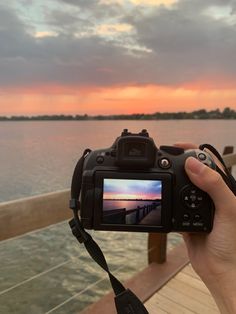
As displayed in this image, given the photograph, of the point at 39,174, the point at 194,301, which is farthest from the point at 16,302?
the point at 39,174

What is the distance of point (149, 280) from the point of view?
2244mm

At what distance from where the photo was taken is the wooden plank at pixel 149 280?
76.0 inches

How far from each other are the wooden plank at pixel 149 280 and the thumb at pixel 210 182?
4.39 feet

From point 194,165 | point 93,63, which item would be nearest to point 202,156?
point 194,165

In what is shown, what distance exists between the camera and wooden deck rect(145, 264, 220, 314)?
77.6 inches

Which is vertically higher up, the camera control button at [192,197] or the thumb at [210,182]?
the thumb at [210,182]

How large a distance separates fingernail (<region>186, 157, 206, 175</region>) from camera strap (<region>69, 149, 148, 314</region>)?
25cm

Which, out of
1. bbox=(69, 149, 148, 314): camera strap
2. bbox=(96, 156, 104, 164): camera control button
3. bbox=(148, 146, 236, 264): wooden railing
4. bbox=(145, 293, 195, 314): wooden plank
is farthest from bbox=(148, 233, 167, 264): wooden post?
bbox=(96, 156, 104, 164): camera control button

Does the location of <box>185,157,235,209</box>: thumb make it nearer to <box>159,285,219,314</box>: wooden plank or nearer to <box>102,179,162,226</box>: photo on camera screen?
<box>102,179,162,226</box>: photo on camera screen

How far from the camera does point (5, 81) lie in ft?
115

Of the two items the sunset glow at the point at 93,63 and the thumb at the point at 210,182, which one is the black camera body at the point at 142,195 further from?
the sunset glow at the point at 93,63

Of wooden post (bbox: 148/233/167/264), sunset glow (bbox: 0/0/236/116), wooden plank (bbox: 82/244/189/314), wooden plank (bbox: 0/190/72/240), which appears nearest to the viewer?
wooden plank (bbox: 0/190/72/240)

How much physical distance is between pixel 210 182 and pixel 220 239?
0.46ft

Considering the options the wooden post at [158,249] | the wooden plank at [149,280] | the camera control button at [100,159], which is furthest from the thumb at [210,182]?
the wooden post at [158,249]
